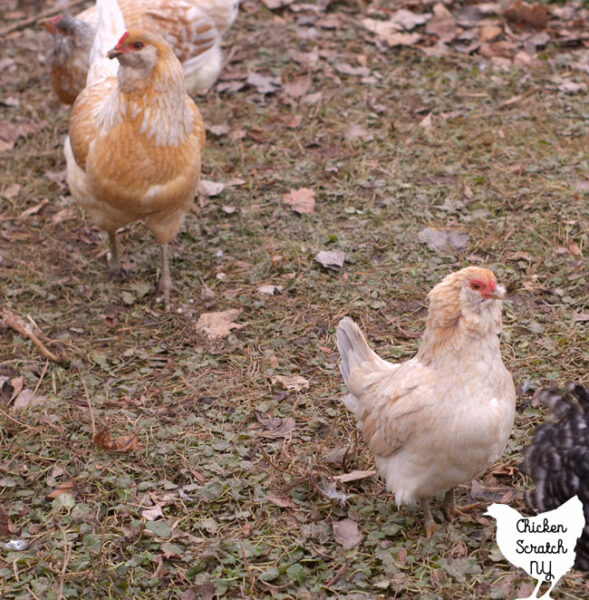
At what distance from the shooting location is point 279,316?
5.15m

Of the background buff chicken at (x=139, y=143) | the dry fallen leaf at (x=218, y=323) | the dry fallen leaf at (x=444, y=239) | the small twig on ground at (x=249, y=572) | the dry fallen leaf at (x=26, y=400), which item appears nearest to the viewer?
the small twig on ground at (x=249, y=572)

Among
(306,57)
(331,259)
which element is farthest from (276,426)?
(306,57)

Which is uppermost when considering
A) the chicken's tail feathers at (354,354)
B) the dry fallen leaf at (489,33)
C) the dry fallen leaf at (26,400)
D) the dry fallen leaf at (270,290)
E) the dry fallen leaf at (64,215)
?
the chicken's tail feathers at (354,354)

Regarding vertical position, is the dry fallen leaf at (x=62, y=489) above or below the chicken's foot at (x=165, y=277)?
above

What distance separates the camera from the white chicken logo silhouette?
2617 mm

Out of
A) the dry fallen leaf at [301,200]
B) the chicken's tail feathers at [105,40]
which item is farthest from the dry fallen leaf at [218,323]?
the chicken's tail feathers at [105,40]

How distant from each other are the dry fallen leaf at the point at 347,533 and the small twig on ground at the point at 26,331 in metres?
2.09

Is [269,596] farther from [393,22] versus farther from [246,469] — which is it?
[393,22]

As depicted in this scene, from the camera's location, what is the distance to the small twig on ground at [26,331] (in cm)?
486

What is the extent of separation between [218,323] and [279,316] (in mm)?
386

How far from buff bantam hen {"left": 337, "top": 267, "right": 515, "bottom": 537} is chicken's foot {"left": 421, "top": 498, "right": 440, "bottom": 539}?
0.01m

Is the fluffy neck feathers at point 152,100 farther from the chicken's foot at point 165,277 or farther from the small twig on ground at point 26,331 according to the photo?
the small twig on ground at point 26,331

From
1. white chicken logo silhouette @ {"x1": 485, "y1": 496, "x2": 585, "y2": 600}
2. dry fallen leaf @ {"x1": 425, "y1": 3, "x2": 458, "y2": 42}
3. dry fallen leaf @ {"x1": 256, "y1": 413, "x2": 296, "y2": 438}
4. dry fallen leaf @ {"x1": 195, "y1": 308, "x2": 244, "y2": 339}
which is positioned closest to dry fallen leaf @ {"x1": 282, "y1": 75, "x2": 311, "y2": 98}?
dry fallen leaf @ {"x1": 425, "y1": 3, "x2": 458, "y2": 42}

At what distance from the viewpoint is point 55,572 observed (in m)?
3.49
